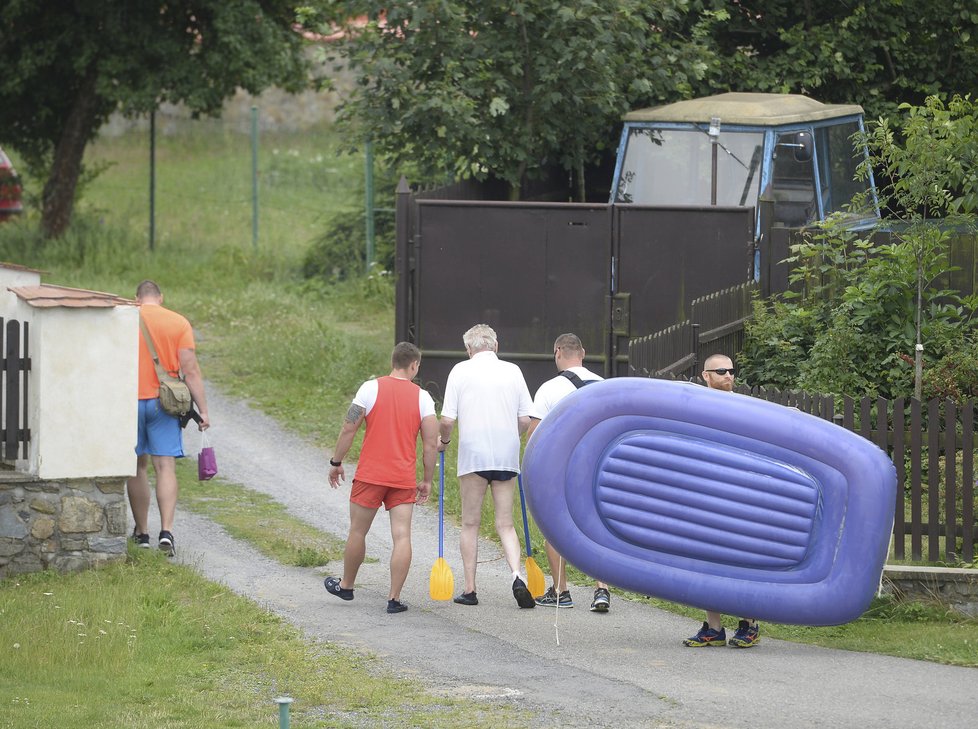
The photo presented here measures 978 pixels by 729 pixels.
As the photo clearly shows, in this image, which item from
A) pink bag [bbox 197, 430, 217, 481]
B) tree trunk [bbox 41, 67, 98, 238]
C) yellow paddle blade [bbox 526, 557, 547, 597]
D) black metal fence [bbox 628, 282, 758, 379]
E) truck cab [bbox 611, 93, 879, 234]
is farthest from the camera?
tree trunk [bbox 41, 67, 98, 238]

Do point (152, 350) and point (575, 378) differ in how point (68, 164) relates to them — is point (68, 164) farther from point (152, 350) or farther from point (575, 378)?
point (575, 378)

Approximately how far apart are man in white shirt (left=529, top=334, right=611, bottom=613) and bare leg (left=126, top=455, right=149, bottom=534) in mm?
2669

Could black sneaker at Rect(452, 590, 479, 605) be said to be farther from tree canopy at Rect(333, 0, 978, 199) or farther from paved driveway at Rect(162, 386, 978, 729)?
tree canopy at Rect(333, 0, 978, 199)

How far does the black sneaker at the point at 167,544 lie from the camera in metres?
9.31

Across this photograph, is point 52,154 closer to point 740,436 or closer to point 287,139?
point 287,139

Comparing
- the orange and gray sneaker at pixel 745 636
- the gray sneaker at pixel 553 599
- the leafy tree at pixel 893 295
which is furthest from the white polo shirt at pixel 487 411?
the leafy tree at pixel 893 295

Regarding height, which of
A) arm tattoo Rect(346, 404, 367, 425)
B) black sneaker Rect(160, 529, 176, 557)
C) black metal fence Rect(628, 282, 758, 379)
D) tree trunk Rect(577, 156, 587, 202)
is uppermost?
tree trunk Rect(577, 156, 587, 202)

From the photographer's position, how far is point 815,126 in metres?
14.4

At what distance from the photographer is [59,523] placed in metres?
8.83

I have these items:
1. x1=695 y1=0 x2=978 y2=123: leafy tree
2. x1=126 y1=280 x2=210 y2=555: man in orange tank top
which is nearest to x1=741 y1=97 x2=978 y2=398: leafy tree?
x1=695 y1=0 x2=978 y2=123: leafy tree

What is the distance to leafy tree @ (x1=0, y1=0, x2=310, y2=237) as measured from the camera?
19562 mm

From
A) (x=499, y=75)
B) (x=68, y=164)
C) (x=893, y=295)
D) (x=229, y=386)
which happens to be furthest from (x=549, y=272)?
(x=68, y=164)

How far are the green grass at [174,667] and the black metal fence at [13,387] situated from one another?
853 mm

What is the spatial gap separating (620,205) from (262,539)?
516 cm
